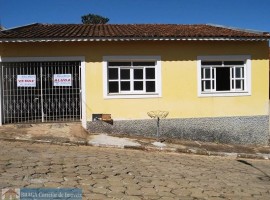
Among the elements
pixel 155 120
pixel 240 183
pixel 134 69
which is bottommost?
pixel 240 183

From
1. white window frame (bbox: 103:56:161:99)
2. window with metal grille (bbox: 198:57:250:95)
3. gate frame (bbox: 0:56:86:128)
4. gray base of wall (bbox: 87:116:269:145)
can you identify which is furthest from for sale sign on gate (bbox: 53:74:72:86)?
window with metal grille (bbox: 198:57:250:95)

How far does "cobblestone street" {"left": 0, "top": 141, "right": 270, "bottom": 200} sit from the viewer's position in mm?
6586

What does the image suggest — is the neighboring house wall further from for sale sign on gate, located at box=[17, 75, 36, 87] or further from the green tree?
the green tree

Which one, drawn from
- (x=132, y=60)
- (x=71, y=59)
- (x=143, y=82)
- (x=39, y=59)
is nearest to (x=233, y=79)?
(x=143, y=82)

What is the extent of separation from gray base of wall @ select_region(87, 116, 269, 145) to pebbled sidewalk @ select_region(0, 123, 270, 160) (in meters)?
0.46

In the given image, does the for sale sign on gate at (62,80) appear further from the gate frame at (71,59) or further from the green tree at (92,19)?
the green tree at (92,19)

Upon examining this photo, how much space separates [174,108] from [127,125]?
1.95 metres

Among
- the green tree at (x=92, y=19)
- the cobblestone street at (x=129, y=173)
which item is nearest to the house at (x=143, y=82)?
the cobblestone street at (x=129, y=173)

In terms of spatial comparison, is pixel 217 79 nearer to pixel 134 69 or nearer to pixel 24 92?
pixel 134 69

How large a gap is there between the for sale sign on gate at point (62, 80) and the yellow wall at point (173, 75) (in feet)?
2.45

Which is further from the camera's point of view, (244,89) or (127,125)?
(244,89)

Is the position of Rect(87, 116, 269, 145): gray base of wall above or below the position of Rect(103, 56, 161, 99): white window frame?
below

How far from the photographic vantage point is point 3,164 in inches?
314

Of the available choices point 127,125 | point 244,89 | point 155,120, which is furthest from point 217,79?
point 127,125
